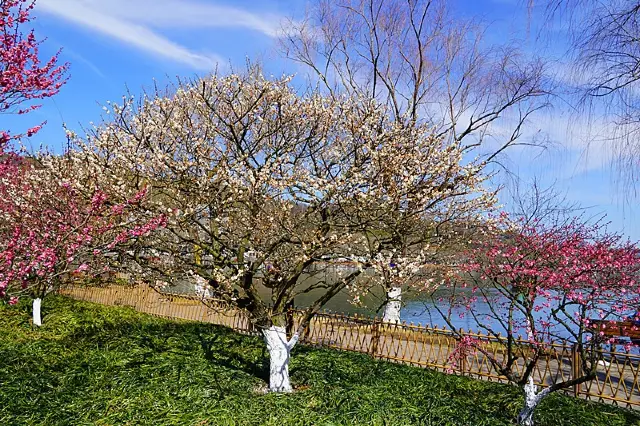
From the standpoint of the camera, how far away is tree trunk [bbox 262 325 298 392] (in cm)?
631

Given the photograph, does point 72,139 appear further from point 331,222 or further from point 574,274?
point 574,274

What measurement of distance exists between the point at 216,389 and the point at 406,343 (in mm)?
5053

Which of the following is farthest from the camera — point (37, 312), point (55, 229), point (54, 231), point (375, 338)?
point (37, 312)

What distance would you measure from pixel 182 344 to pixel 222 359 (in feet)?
3.42

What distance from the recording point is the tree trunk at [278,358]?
631 centimetres

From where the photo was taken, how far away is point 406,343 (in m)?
9.84

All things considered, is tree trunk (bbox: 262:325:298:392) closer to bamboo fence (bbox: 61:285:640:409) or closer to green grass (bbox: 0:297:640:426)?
green grass (bbox: 0:297:640:426)

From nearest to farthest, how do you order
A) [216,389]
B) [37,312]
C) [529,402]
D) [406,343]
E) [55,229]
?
[529,402]
[216,389]
[55,229]
[37,312]
[406,343]

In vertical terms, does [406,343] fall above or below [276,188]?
below

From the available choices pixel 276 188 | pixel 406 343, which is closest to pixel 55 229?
pixel 276 188

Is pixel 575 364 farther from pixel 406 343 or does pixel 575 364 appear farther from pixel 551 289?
pixel 406 343

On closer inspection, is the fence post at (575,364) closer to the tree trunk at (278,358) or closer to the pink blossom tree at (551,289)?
the pink blossom tree at (551,289)

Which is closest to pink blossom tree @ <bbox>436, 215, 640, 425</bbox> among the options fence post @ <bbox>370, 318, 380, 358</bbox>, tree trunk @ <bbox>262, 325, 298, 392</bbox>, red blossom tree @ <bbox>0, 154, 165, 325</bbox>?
tree trunk @ <bbox>262, 325, 298, 392</bbox>

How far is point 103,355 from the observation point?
6.93m
